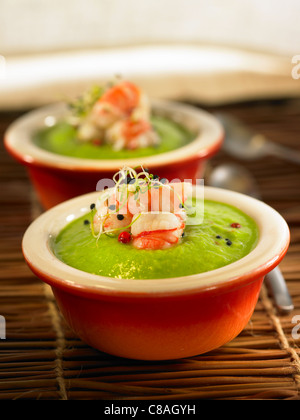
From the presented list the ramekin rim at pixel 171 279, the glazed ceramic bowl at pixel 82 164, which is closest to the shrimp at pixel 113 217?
the ramekin rim at pixel 171 279

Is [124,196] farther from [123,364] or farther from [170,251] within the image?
[123,364]

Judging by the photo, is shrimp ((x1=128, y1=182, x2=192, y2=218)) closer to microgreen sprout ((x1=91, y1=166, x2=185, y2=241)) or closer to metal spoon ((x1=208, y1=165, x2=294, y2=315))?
microgreen sprout ((x1=91, y1=166, x2=185, y2=241))

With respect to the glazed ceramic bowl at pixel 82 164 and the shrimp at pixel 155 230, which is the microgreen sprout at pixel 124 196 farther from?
the glazed ceramic bowl at pixel 82 164

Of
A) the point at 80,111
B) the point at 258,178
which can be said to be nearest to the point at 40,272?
the point at 80,111

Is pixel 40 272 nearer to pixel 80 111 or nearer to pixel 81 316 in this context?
pixel 81 316

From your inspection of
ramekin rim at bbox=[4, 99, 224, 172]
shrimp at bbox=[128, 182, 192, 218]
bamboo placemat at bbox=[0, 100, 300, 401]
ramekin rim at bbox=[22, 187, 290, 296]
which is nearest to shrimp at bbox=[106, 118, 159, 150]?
ramekin rim at bbox=[4, 99, 224, 172]

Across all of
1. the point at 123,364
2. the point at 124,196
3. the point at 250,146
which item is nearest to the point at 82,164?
the point at 124,196
